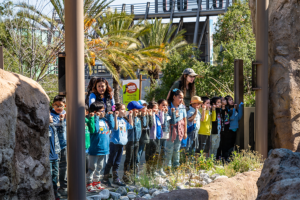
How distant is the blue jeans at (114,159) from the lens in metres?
4.62

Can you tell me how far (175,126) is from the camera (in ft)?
19.1

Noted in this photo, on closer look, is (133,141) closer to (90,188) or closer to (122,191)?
(122,191)

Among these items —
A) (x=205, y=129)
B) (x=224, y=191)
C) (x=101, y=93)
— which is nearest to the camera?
(x=224, y=191)

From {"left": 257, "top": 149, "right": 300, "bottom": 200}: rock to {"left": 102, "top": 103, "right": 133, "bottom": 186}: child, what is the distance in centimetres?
220

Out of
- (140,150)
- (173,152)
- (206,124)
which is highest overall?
(206,124)

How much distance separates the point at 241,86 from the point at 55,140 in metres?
4.30

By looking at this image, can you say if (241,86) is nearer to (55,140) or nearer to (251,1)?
(251,1)

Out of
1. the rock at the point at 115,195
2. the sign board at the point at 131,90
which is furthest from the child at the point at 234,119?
the sign board at the point at 131,90

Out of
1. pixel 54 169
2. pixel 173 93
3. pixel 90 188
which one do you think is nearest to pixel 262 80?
pixel 173 93

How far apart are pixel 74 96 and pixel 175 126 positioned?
8.24 feet

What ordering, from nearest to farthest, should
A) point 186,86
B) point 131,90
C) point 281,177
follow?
point 281,177, point 186,86, point 131,90

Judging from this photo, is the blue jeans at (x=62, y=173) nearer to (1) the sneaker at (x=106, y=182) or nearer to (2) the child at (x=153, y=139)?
(1) the sneaker at (x=106, y=182)

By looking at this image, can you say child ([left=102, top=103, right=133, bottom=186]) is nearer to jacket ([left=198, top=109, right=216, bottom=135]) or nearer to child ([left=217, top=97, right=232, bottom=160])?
jacket ([left=198, top=109, right=216, bottom=135])

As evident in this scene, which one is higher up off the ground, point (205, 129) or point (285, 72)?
point (285, 72)
